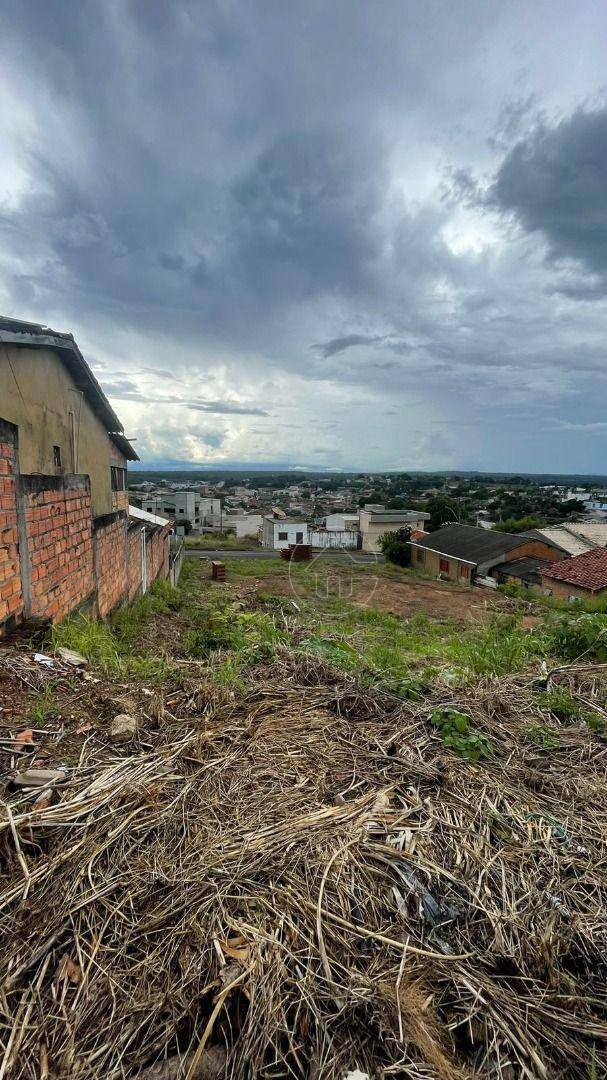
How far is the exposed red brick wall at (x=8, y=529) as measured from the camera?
2.71 metres

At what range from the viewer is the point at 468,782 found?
6.91ft

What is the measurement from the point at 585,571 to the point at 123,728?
16.7 metres

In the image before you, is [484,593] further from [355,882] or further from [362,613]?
[355,882]

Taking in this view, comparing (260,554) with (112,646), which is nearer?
(112,646)

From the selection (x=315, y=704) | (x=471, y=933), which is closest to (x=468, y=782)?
(x=471, y=933)

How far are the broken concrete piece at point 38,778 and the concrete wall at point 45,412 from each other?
3.45m

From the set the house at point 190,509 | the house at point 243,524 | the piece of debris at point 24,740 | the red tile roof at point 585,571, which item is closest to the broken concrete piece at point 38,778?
the piece of debris at point 24,740

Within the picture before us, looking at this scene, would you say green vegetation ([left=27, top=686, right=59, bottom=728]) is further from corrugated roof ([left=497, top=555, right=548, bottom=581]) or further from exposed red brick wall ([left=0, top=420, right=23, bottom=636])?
corrugated roof ([left=497, top=555, right=548, bottom=581])

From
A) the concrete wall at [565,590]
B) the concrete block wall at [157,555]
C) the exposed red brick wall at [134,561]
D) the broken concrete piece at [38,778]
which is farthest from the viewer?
the concrete wall at [565,590]

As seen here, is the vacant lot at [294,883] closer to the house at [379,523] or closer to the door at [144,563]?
the door at [144,563]

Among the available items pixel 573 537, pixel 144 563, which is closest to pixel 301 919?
pixel 144 563

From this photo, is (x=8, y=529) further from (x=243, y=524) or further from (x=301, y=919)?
(x=243, y=524)

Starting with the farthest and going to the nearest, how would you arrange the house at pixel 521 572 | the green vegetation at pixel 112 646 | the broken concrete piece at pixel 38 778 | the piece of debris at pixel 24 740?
the house at pixel 521 572, the green vegetation at pixel 112 646, the piece of debris at pixel 24 740, the broken concrete piece at pixel 38 778

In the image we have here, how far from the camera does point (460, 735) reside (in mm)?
2463
